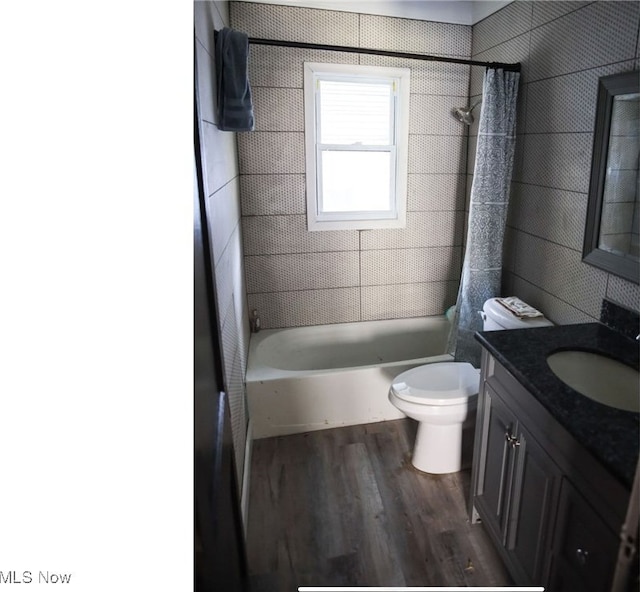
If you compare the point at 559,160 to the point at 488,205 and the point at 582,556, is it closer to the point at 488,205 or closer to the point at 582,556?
the point at 488,205

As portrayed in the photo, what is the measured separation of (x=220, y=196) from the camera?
1.74 metres

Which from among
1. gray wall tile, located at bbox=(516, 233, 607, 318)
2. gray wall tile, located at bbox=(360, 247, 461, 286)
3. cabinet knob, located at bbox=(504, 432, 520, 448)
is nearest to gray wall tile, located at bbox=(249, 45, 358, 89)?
gray wall tile, located at bbox=(360, 247, 461, 286)

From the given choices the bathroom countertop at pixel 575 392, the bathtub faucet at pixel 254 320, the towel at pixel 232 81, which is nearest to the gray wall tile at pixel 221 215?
the towel at pixel 232 81

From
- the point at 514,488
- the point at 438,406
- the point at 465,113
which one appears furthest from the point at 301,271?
the point at 514,488

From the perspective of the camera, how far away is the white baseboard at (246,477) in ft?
6.21

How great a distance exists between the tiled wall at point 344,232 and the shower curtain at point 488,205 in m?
0.52

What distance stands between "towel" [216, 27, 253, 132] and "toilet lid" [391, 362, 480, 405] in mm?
1400

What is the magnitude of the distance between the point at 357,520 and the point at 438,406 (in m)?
→ 0.63

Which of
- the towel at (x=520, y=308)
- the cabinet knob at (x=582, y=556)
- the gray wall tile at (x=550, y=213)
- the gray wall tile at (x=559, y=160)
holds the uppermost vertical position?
the gray wall tile at (x=559, y=160)

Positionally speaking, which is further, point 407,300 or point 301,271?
point 407,300

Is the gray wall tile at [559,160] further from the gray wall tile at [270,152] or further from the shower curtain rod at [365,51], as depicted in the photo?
the gray wall tile at [270,152]
